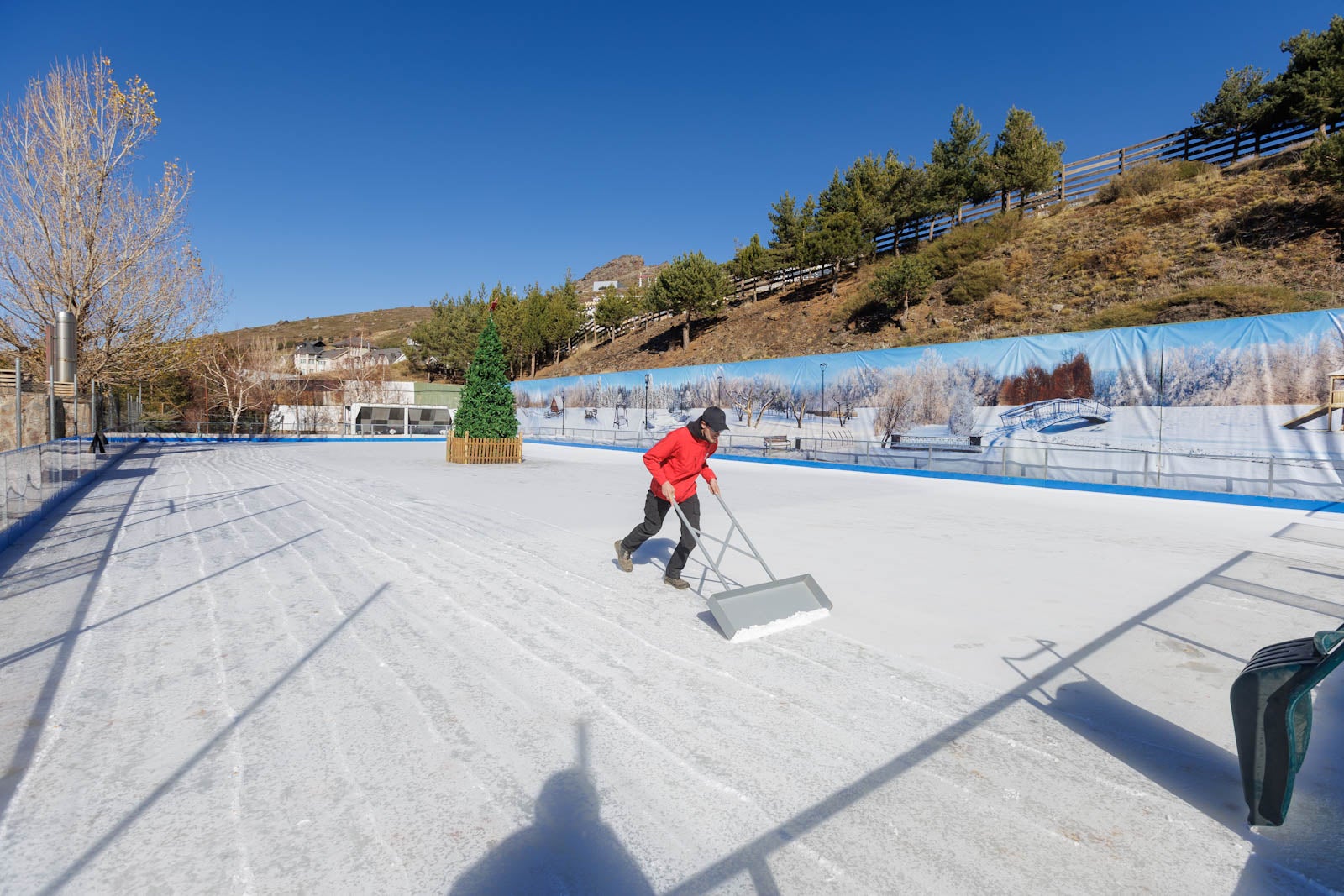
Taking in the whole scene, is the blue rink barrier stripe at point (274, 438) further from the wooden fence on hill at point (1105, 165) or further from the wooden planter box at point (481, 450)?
the wooden fence on hill at point (1105, 165)

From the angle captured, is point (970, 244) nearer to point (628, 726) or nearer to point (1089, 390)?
point (1089, 390)

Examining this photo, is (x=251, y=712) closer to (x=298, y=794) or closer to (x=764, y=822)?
(x=298, y=794)

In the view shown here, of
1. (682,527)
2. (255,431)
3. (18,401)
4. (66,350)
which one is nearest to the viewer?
(682,527)

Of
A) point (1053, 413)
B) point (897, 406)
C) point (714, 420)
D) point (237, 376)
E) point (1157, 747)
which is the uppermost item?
point (237, 376)

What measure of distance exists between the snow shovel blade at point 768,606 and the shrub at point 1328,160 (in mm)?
28290

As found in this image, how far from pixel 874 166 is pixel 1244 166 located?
1861 cm

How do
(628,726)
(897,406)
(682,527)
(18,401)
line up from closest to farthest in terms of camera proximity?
(628,726)
(682,527)
(18,401)
(897,406)

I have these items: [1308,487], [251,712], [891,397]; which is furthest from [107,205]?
[1308,487]

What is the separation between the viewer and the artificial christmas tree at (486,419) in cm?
1986

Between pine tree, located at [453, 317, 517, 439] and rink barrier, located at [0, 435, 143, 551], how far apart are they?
9060mm

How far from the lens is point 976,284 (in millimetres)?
29234

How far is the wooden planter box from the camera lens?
777 inches

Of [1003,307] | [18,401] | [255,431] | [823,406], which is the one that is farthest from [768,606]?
[255,431]

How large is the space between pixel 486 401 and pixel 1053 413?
15470 millimetres
